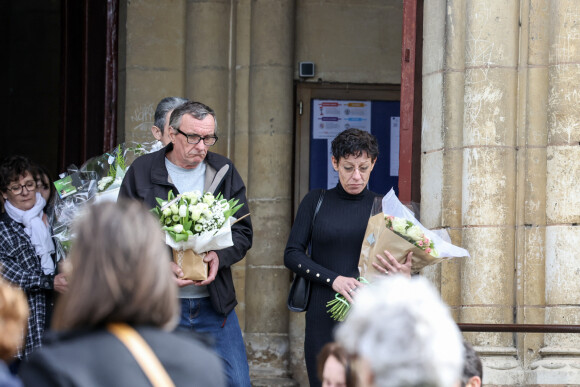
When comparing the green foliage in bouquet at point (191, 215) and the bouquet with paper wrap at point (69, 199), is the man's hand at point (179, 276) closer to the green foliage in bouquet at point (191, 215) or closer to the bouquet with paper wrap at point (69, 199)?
the green foliage in bouquet at point (191, 215)

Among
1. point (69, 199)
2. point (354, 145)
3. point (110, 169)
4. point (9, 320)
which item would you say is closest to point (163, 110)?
point (110, 169)

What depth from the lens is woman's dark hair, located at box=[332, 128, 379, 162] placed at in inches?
201

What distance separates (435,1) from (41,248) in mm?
2625

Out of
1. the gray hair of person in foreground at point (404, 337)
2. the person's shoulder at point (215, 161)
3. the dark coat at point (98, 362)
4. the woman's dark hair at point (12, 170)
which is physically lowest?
the dark coat at point (98, 362)

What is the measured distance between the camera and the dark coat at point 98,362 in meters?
2.05

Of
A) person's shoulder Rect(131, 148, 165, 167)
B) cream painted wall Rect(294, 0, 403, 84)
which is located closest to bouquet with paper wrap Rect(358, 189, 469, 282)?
person's shoulder Rect(131, 148, 165, 167)

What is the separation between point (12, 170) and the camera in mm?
5875

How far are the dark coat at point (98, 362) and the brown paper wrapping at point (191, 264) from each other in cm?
250

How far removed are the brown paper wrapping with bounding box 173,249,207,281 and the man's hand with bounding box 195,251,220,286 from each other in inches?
1.3

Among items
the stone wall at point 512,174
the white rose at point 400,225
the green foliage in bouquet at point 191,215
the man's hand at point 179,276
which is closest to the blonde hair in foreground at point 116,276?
the green foliage in bouquet at point 191,215

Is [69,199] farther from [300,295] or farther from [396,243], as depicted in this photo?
[396,243]

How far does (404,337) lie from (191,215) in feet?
8.97

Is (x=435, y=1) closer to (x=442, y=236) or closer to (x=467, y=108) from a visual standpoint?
(x=467, y=108)

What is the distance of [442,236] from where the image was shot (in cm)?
504
